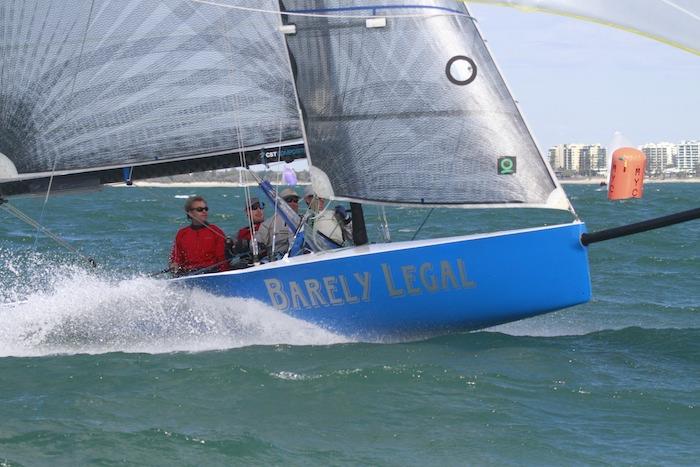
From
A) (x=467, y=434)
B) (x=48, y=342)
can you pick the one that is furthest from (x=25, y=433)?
(x=48, y=342)

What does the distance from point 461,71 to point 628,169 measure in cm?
781

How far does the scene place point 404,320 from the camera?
7.44m

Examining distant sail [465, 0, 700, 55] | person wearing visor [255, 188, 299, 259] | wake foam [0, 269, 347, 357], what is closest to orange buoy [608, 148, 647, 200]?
person wearing visor [255, 188, 299, 259]

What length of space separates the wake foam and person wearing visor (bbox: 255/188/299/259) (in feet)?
1.89

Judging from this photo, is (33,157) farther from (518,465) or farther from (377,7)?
(518,465)

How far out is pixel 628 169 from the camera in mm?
14586

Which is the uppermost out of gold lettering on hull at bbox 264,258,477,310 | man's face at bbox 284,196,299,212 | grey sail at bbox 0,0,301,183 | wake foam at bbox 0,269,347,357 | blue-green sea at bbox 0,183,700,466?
grey sail at bbox 0,0,301,183

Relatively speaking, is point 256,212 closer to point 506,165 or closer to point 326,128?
point 326,128

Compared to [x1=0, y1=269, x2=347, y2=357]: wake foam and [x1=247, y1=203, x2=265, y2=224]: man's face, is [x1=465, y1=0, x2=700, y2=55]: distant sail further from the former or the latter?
[x1=247, y1=203, x2=265, y2=224]: man's face

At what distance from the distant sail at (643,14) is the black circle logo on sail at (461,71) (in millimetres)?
2182

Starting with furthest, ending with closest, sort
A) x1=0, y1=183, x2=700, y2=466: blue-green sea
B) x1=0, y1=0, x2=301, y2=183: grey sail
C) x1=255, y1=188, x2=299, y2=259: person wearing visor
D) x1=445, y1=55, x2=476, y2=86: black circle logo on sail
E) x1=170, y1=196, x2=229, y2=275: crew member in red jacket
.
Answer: x1=170, y1=196, x2=229, y2=275: crew member in red jacket < x1=255, y1=188, x2=299, y2=259: person wearing visor < x1=0, y1=0, x2=301, y2=183: grey sail < x1=445, y1=55, x2=476, y2=86: black circle logo on sail < x1=0, y1=183, x2=700, y2=466: blue-green sea

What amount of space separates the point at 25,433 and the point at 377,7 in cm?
345

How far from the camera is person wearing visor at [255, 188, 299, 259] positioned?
319 inches

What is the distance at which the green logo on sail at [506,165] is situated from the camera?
7.14 metres
